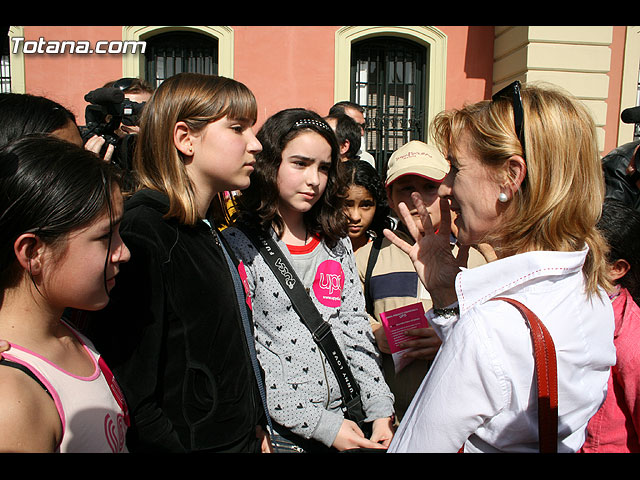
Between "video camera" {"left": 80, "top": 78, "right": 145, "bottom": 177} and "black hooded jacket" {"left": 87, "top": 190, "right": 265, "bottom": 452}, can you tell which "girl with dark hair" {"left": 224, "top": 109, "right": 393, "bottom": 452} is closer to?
"black hooded jacket" {"left": 87, "top": 190, "right": 265, "bottom": 452}

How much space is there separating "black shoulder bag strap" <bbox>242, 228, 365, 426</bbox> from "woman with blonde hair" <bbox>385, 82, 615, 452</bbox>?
1.97 ft

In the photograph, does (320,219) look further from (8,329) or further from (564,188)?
(8,329)

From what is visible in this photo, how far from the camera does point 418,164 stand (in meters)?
2.54

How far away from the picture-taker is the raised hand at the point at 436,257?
168cm

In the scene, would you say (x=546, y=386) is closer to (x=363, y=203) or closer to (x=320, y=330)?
(x=320, y=330)

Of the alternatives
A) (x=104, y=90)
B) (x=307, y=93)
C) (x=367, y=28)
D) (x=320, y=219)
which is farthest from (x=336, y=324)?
(x=367, y=28)

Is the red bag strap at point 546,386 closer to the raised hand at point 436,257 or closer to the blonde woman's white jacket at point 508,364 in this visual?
the blonde woman's white jacket at point 508,364

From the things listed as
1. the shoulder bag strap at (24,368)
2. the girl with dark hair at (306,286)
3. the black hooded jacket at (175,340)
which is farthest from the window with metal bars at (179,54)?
the shoulder bag strap at (24,368)

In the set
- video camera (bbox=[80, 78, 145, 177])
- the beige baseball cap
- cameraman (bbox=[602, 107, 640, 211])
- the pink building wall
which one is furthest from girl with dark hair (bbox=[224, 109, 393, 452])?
the pink building wall

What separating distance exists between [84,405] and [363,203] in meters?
2.09

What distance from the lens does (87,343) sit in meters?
1.30

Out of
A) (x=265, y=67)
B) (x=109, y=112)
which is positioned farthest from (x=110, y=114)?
(x=265, y=67)

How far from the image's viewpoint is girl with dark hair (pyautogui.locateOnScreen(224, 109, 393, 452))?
5.93 feet

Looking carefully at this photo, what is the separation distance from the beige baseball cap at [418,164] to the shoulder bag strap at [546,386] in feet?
5.29
